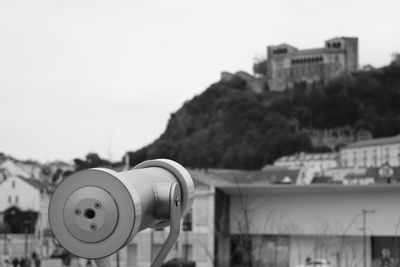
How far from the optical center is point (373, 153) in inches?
3858

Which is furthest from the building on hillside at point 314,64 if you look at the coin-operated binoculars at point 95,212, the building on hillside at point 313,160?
the coin-operated binoculars at point 95,212

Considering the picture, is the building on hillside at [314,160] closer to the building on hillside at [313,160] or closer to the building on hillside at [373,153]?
the building on hillside at [313,160]

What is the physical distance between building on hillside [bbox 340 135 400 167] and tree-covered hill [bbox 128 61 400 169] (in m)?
8.36

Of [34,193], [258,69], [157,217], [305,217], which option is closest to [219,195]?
[305,217]

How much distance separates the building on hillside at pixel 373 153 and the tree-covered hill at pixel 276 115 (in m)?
8.36

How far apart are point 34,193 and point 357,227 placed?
2809 cm

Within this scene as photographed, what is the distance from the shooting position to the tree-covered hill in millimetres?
102625

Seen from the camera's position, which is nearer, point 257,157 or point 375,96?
point 257,157

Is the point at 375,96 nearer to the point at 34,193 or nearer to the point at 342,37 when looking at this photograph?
the point at 342,37

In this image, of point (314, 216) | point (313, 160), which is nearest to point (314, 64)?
point (313, 160)

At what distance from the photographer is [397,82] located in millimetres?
123000

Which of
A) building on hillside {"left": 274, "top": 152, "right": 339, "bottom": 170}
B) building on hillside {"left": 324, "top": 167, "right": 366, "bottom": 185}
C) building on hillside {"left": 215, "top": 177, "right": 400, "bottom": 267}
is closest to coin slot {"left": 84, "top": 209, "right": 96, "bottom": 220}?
building on hillside {"left": 215, "top": 177, "right": 400, "bottom": 267}

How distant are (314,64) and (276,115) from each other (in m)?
18.6

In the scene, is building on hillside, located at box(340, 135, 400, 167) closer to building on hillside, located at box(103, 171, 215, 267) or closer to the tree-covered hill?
the tree-covered hill
